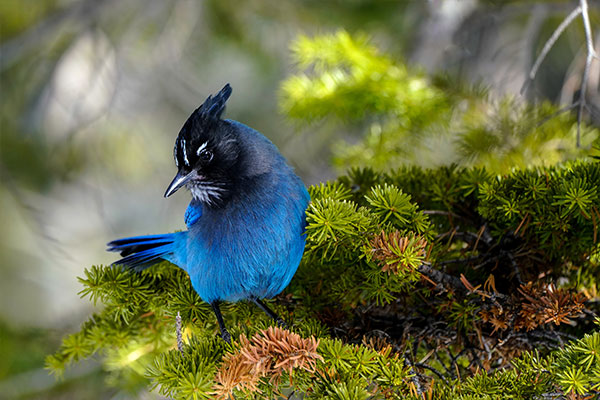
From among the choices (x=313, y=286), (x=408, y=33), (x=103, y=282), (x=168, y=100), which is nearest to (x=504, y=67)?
(x=408, y=33)

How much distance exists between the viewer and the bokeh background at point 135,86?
3232 mm

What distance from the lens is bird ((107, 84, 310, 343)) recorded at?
5.88 feet

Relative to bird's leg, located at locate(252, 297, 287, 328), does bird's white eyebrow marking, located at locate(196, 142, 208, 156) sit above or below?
above

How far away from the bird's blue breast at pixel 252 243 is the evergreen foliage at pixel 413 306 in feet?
0.26

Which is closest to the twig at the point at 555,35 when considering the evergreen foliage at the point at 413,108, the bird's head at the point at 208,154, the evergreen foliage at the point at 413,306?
the evergreen foliage at the point at 413,306

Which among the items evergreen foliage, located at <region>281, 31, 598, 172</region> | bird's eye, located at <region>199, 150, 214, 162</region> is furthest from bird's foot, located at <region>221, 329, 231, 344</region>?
evergreen foliage, located at <region>281, 31, 598, 172</region>

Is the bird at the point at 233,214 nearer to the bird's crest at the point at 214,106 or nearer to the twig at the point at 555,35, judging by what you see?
the bird's crest at the point at 214,106

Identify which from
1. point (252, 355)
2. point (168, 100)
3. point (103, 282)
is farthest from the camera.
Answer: point (168, 100)

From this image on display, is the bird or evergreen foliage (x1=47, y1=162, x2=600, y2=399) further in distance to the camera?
the bird

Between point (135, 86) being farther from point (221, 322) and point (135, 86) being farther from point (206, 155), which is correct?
point (221, 322)

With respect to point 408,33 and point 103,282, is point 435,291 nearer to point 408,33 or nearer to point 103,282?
point 103,282

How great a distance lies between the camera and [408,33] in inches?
169

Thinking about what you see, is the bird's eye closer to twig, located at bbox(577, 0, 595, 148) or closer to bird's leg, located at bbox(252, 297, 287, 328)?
bird's leg, located at bbox(252, 297, 287, 328)

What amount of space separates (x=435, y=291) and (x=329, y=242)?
31cm
